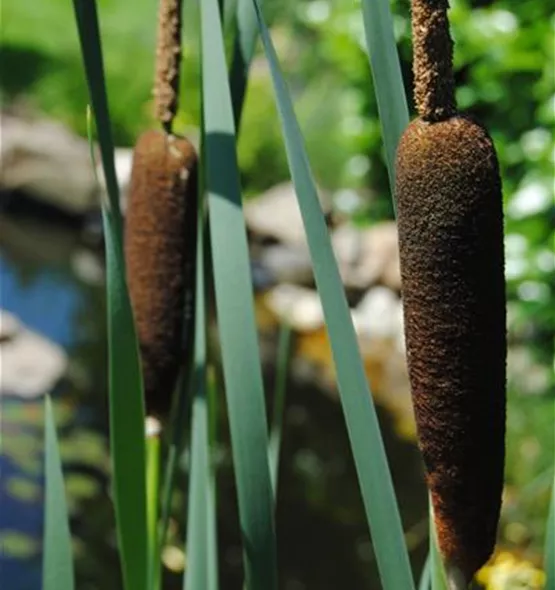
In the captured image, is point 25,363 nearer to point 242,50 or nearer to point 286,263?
point 286,263

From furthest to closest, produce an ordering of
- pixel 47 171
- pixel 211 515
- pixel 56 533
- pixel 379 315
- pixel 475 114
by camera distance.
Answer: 1. pixel 47 171
2. pixel 379 315
3. pixel 475 114
4. pixel 211 515
5. pixel 56 533

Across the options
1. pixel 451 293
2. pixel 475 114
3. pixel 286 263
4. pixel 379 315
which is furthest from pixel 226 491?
pixel 451 293

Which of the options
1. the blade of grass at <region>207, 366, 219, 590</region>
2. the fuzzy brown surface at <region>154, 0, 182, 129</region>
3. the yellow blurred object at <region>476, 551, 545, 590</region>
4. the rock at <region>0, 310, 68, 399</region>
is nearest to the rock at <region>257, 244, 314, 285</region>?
the rock at <region>0, 310, 68, 399</region>

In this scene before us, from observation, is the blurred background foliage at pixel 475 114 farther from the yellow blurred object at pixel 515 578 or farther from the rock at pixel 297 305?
the rock at pixel 297 305

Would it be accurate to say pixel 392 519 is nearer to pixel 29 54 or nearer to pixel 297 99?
pixel 297 99

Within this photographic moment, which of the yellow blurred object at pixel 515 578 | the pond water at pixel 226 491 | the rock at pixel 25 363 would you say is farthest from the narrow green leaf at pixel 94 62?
the rock at pixel 25 363

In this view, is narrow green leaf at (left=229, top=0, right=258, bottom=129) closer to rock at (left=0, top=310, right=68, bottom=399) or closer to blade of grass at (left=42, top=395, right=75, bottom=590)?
blade of grass at (left=42, top=395, right=75, bottom=590)
